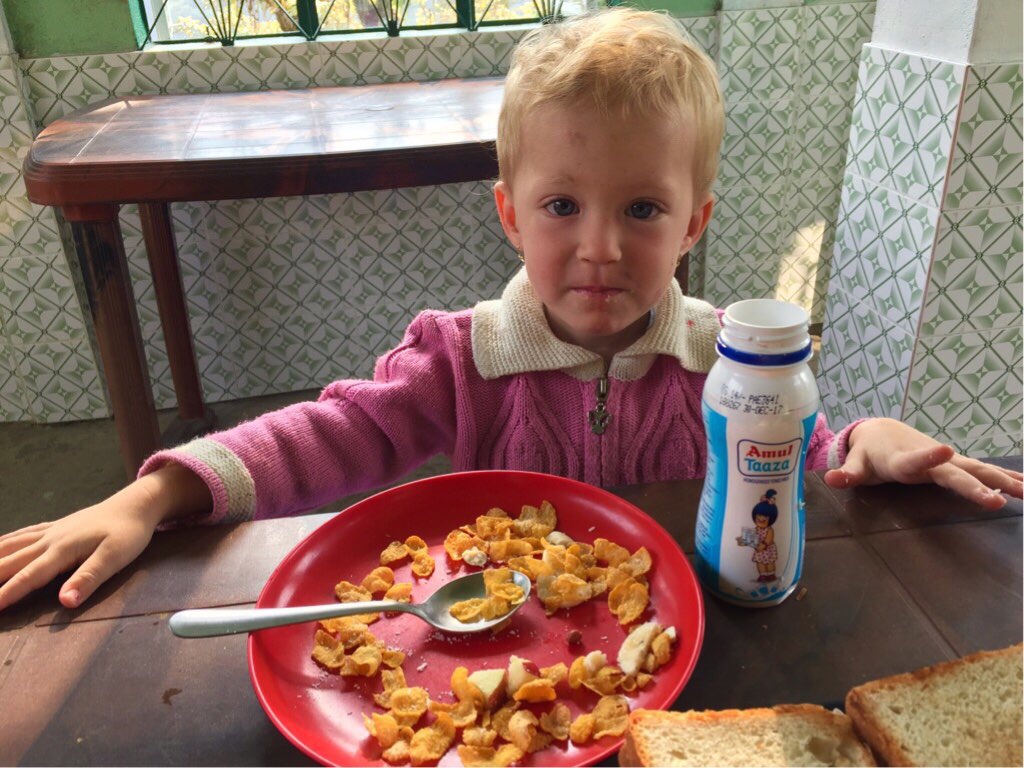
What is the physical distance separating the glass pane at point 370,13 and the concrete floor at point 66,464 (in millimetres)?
1184

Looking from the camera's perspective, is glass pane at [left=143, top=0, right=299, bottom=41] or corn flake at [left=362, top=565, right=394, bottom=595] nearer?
corn flake at [left=362, top=565, right=394, bottom=595]

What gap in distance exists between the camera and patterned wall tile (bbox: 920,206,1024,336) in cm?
173

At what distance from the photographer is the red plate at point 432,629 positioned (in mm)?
611

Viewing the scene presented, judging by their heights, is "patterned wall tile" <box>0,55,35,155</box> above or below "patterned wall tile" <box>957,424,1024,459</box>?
above

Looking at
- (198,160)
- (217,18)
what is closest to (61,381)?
(217,18)

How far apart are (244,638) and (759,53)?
95.9 inches

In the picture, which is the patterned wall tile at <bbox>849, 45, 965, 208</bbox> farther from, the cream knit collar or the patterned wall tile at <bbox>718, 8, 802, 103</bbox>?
the cream knit collar

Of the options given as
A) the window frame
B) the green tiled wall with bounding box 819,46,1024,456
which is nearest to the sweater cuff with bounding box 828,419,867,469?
the green tiled wall with bounding box 819,46,1024,456

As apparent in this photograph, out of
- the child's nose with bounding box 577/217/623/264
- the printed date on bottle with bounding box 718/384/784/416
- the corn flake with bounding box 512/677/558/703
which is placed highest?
the child's nose with bounding box 577/217/623/264

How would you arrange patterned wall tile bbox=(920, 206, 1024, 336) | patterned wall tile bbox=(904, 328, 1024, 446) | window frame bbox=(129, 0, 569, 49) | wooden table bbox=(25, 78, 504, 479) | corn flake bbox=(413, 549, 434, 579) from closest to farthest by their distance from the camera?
corn flake bbox=(413, 549, 434, 579), wooden table bbox=(25, 78, 504, 479), patterned wall tile bbox=(920, 206, 1024, 336), patterned wall tile bbox=(904, 328, 1024, 446), window frame bbox=(129, 0, 569, 49)

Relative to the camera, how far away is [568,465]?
1082mm

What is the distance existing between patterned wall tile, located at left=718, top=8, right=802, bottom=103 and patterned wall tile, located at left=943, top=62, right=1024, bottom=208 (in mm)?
1039

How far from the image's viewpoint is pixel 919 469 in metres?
0.83

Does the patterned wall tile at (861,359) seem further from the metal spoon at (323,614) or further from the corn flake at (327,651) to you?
the corn flake at (327,651)
